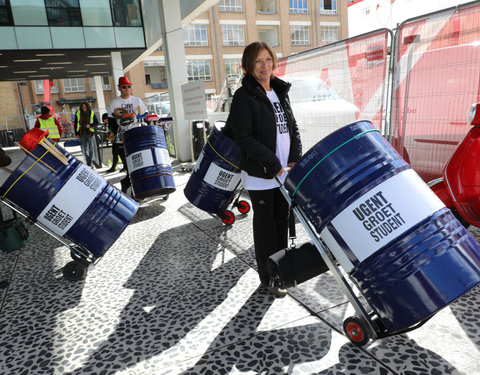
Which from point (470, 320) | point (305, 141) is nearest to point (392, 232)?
point (470, 320)

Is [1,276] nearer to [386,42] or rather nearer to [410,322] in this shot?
[410,322]

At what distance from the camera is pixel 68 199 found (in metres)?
2.56

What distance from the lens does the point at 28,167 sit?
8.08 ft

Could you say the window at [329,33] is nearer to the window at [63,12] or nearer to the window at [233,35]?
the window at [233,35]

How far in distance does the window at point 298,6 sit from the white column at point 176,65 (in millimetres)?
32566

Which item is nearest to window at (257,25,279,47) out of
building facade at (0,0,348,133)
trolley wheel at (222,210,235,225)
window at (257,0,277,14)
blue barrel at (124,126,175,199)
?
building facade at (0,0,348,133)

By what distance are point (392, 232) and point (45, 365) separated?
69.5 inches

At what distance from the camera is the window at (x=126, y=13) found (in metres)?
13.4

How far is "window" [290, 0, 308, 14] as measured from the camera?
36875 mm

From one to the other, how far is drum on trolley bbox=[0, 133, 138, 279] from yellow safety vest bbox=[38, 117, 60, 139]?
650 cm

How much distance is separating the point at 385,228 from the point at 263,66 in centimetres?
116

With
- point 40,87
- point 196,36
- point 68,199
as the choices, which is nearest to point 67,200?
point 68,199

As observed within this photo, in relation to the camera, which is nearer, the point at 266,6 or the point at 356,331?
the point at 356,331

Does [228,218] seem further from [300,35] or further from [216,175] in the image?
[300,35]
